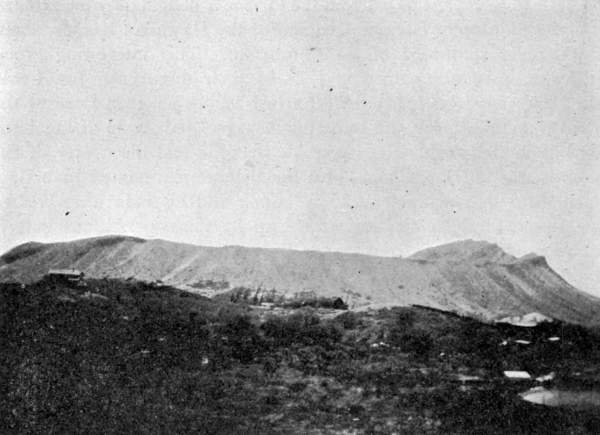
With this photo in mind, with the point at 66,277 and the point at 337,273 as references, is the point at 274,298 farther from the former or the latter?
the point at 66,277

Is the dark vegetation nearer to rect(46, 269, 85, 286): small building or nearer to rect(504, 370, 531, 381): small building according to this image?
rect(46, 269, 85, 286): small building

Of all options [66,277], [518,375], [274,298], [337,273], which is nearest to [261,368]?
[518,375]

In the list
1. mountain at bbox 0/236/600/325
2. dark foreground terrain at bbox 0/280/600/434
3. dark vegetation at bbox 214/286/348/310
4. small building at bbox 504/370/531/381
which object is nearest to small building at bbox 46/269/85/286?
dark foreground terrain at bbox 0/280/600/434

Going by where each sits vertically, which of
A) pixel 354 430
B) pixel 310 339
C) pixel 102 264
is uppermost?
pixel 102 264

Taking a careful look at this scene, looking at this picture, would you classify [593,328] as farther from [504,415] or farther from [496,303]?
[504,415]

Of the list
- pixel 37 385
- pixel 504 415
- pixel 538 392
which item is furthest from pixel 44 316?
pixel 538 392

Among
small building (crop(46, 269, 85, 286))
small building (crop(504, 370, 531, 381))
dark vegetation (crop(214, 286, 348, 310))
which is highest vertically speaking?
small building (crop(46, 269, 85, 286))

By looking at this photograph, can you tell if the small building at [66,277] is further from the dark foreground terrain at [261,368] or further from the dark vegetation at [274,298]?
the dark vegetation at [274,298]
